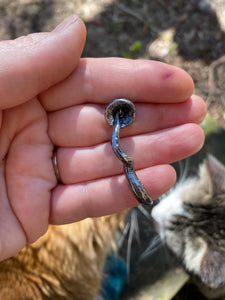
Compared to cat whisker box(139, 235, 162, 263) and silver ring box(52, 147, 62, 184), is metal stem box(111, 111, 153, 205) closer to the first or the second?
silver ring box(52, 147, 62, 184)

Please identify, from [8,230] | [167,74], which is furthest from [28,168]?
[167,74]

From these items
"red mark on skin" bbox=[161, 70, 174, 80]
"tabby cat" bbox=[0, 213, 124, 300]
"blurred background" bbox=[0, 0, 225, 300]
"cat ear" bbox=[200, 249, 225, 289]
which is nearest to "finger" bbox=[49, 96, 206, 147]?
"red mark on skin" bbox=[161, 70, 174, 80]

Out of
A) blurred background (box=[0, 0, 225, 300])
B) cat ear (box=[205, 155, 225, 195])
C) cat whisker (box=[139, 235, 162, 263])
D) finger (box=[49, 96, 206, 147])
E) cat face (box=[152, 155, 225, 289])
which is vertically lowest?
cat whisker (box=[139, 235, 162, 263])

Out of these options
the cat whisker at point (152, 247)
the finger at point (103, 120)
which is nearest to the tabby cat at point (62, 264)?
the cat whisker at point (152, 247)

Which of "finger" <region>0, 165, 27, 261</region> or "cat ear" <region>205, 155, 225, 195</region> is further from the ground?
"finger" <region>0, 165, 27, 261</region>

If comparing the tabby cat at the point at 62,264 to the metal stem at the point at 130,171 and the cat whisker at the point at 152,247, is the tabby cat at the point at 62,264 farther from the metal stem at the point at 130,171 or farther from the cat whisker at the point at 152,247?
the metal stem at the point at 130,171

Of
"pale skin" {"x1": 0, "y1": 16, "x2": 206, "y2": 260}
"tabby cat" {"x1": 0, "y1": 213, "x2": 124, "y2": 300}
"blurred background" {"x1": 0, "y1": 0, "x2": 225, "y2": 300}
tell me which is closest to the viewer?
"pale skin" {"x1": 0, "y1": 16, "x2": 206, "y2": 260}

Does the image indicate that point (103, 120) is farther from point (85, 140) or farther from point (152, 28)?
point (152, 28)
